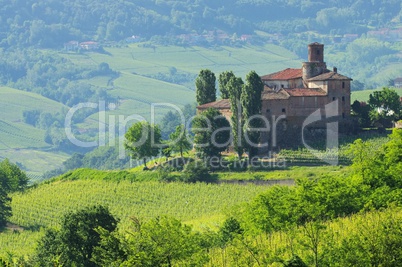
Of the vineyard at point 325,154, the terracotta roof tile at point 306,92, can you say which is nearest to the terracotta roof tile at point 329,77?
the terracotta roof tile at point 306,92

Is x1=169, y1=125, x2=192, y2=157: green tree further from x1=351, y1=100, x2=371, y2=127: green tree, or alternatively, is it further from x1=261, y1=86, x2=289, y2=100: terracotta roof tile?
x1=351, y1=100, x2=371, y2=127: green tree

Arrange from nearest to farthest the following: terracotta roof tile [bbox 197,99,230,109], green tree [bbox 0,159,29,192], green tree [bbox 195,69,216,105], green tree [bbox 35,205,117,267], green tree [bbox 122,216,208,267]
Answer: green tree [bbox 122,216,208,267] < green tree [bbox 35,205,117,267] < green tree [bbox 0,159,29,192] < terracotta roof tile [bbox 197,99,230,109] < green tree [bbox 195,69,216,105]

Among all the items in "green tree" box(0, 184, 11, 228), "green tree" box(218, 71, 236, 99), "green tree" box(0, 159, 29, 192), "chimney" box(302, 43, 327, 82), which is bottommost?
"green tree" box(0, 184, 11, 228)

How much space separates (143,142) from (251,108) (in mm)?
11641

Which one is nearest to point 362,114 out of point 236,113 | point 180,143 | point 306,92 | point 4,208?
point 306,92

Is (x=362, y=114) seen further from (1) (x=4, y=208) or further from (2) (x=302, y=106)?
(1) (x=4, y=208)

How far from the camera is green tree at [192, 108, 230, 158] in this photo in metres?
88.8

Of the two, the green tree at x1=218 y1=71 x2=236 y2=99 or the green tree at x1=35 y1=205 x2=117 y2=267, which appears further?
the green tree at x1=218 y1=71 x2=236 y2=99

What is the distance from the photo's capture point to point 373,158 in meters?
66.4

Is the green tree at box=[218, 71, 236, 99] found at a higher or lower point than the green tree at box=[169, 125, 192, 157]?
higher

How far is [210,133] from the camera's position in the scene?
293ft

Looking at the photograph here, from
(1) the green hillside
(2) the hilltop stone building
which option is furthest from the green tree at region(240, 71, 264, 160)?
(1) the green hillside

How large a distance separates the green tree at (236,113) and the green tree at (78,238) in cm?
3004

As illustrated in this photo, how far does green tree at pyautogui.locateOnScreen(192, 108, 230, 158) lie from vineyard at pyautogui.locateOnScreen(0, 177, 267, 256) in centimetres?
442
